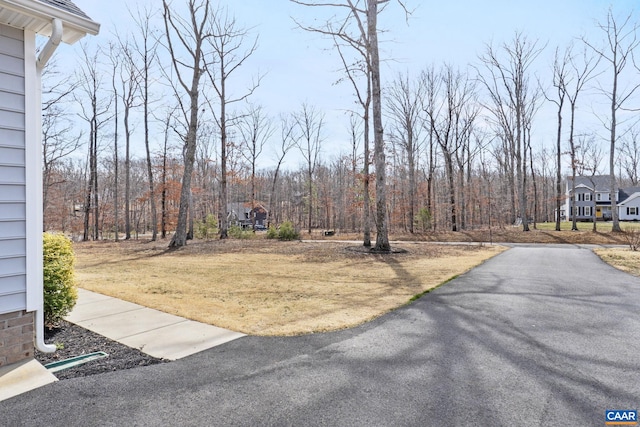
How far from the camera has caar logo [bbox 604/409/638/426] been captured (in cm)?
216

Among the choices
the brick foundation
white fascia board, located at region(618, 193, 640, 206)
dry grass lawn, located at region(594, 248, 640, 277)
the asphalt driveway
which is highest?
white fascia board, located at region(618, 193, 640, 206)

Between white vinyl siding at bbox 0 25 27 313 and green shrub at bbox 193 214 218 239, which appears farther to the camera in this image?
green shrub at bbox 193 214 218 239

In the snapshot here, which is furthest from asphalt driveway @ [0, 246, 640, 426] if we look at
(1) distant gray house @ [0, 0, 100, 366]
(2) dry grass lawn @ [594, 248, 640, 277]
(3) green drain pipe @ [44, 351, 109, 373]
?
(2) dry grass lawn @ [594, 248, 640, 277]

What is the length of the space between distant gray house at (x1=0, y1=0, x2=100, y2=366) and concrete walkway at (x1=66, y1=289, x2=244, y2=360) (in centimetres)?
81

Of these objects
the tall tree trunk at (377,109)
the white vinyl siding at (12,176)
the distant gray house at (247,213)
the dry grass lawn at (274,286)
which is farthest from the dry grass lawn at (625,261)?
the distant gray house at (247,213)

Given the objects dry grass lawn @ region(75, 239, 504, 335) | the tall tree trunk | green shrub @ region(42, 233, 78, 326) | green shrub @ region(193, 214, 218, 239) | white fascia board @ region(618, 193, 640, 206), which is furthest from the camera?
white fascia board @ region(618, 193, 640, 206)

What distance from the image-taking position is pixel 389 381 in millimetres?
2676

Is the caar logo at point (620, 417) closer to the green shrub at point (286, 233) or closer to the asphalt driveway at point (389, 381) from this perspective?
the asphalt driveway at point (389, 381)

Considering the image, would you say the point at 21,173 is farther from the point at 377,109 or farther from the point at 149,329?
the point at 377,109

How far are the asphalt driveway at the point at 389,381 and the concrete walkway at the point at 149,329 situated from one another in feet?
0.91

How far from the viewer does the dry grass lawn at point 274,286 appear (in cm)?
440

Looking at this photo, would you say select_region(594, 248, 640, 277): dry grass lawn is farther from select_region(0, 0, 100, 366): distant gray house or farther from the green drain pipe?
select_region(0, 0, 100, 366): distant gray house

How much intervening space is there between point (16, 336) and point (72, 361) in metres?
0.55

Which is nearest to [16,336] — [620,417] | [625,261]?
[620,417]
